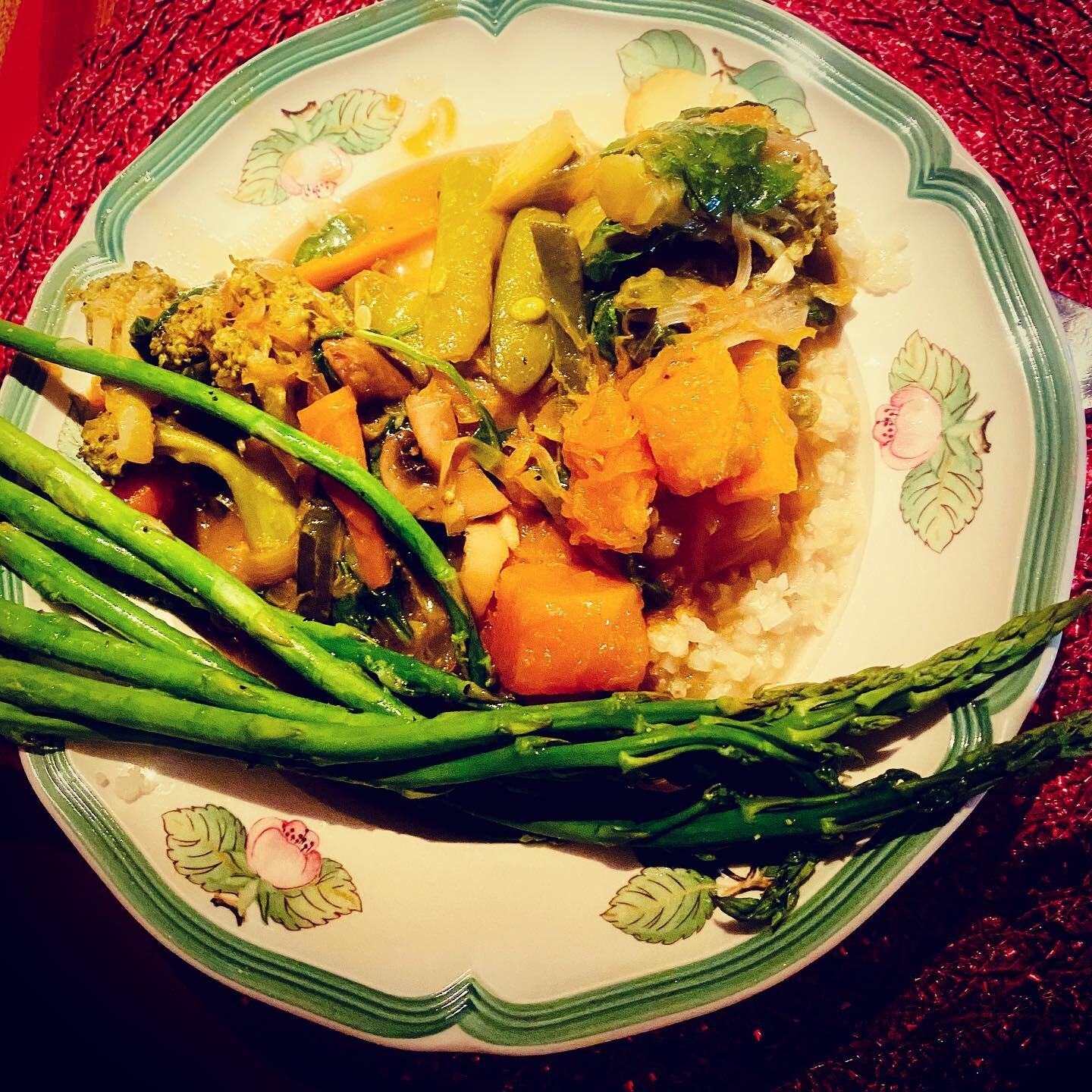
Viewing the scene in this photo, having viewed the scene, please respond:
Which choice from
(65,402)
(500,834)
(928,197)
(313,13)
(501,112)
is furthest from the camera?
(313,13)

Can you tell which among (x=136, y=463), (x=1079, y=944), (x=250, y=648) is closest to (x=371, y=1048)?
(x=250, y=648)

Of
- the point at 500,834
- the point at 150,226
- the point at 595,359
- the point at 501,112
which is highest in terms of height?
the point at 501,112

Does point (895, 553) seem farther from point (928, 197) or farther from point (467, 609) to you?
point (467, 609)

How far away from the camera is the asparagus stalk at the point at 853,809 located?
1888mm

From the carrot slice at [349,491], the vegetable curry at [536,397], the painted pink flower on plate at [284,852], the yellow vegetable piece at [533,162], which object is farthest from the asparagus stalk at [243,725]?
the yellow vegetable piece at [533,162]

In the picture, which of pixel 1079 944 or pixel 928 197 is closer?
pixel 1079 944

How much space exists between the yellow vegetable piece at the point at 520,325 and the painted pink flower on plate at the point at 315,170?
0.93 metres

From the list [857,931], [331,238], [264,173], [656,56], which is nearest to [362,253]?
[331,238]

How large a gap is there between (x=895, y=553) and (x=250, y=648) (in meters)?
2.18

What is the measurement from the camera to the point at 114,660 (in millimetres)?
2166

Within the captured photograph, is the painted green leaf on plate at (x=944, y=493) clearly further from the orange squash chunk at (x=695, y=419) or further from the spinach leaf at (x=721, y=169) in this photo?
the spinach leaf at (x=721, y=169)

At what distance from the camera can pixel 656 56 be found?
113 inches

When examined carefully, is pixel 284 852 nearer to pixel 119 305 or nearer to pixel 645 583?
pixel 645 583

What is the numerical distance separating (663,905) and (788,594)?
1.06 meters
